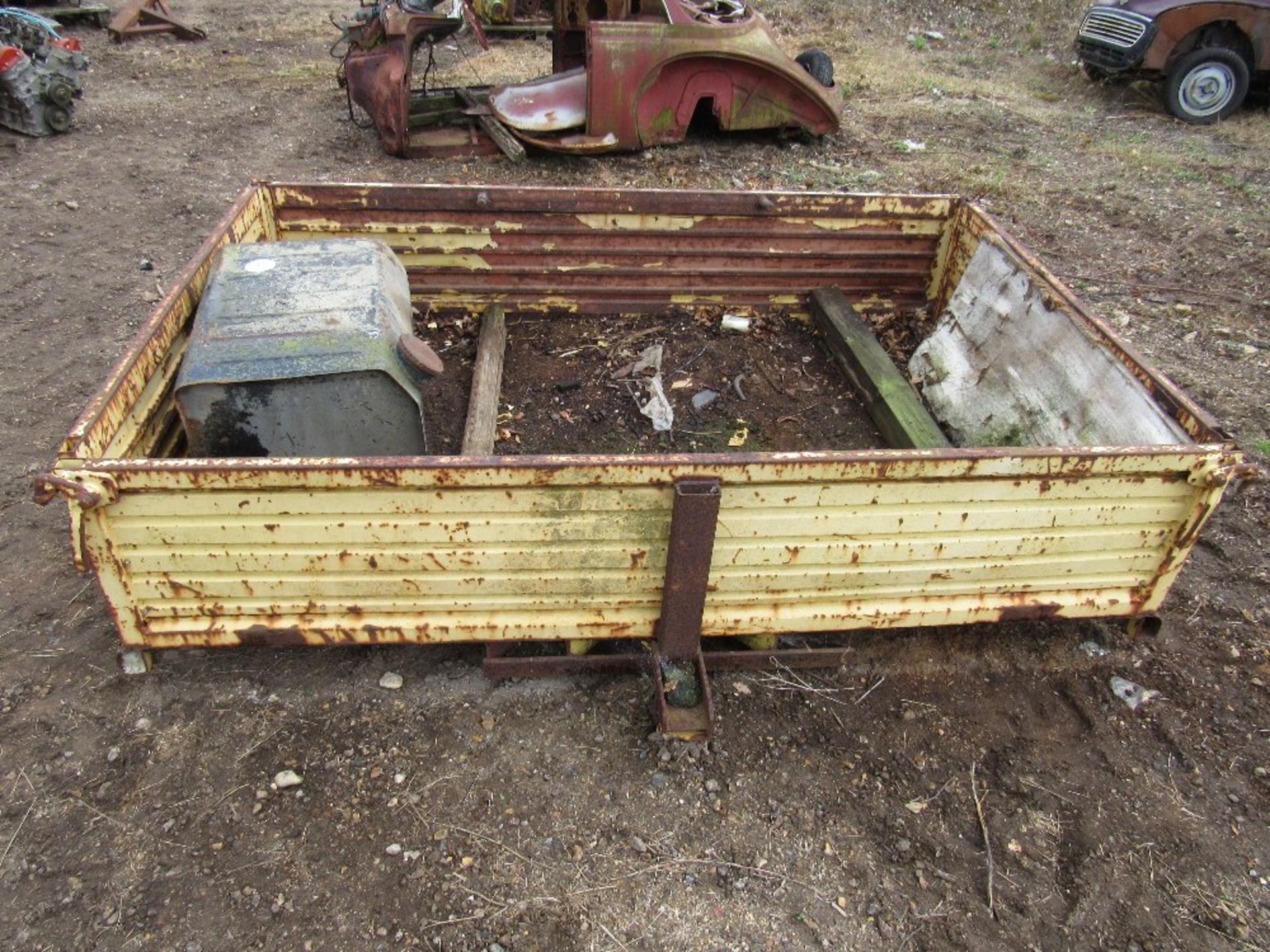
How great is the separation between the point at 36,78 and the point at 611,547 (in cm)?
715

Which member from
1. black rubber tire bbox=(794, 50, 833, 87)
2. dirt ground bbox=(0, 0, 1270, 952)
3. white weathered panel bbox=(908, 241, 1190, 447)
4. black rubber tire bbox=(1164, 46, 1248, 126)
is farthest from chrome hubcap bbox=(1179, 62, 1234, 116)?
white weathered panel bbox=(908, 241, 1190, 447)

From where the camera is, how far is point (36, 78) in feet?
22.0

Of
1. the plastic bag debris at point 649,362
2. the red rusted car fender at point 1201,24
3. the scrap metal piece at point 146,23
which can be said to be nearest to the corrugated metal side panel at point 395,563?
the plastic bag debris at point 649,362

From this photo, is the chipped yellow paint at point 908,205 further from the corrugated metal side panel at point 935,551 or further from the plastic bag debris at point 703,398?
the corrugated metal side panel at point 935,551

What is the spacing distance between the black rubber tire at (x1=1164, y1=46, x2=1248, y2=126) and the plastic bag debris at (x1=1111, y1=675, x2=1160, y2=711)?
7810 mm

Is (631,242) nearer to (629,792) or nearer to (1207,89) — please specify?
(629,792)

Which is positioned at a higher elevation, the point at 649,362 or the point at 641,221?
the point at 641,221

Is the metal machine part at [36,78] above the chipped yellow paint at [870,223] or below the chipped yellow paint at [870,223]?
below

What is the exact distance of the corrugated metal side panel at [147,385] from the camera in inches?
88.2

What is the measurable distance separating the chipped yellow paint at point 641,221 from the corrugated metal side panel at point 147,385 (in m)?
1.53

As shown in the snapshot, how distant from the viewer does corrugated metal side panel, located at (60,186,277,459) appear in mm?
2240

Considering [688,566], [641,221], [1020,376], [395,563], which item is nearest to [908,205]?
[1020,376]

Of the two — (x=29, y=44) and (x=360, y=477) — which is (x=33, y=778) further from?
(x=29, y=44)

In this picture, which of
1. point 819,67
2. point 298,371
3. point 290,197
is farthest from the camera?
point 819,67
